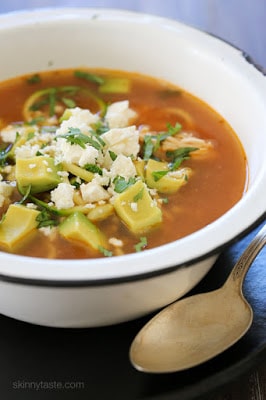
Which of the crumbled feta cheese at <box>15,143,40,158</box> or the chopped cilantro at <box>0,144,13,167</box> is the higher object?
the crumbled feta cheese at <box>15,143,40,158</box>

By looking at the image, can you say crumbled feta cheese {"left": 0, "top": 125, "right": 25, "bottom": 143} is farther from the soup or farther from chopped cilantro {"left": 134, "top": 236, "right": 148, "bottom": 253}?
chopped cilantro {"left": 134, "top": 236, "right": 148, "bottom": 253}

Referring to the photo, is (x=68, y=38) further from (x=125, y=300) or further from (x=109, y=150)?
(x=125, y=300)

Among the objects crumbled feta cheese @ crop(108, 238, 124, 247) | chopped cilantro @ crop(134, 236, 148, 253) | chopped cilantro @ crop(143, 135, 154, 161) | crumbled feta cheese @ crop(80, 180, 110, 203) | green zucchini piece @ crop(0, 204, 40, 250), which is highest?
chopped cilantro @ crop(143, 135, 154, 161)

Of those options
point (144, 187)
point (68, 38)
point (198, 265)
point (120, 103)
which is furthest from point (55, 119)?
point (198, 265)

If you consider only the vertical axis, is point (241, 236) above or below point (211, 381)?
above

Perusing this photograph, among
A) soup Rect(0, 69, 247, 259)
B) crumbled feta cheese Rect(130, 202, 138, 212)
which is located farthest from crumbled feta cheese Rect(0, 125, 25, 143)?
crumbled feta cheese Rect(130, 202, 138, 212)

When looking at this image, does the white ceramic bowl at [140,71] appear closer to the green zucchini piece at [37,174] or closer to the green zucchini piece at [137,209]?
the green zucchini piece at [137,209]

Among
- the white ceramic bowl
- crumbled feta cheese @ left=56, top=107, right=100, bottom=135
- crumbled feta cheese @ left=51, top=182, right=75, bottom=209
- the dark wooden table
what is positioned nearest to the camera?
the white ceramic bowl
